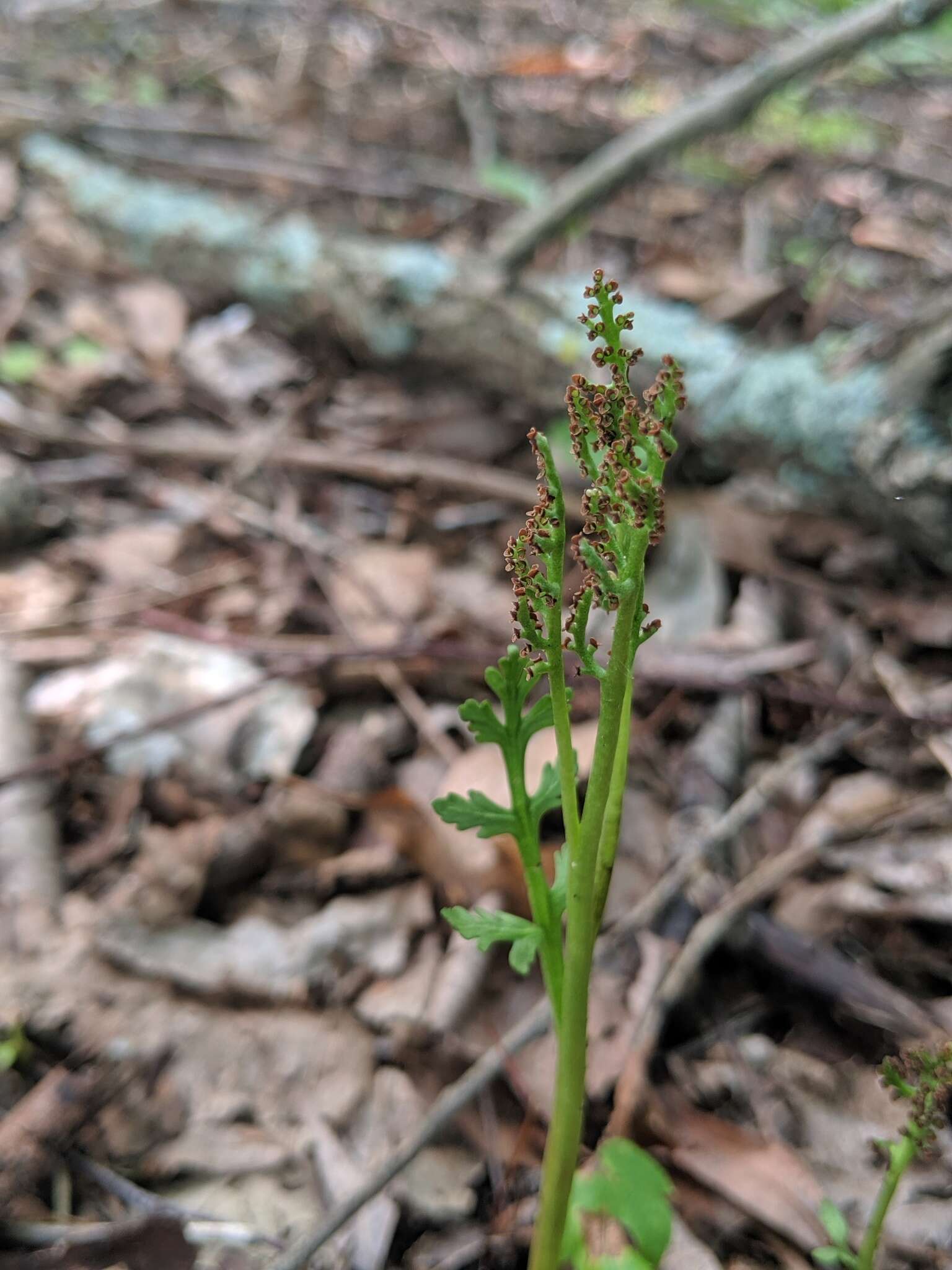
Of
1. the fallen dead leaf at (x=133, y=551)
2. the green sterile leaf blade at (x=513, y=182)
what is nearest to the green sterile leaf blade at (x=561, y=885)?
the fallen dead leaf at (x=133, y=551)

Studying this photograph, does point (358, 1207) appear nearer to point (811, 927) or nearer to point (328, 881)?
point (328, 881)

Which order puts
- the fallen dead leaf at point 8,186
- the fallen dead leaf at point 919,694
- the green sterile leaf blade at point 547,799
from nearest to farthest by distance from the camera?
the green sterile leaf blade at point 547,799
the fallen dead leaf at point 919,694
the fallen dead leaf at point 8,186

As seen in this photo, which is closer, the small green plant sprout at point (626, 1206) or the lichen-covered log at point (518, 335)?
the small green plant sprout at point (626, 1206)

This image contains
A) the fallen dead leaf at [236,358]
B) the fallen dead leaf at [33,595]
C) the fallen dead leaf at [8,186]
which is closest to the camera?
the fallen dead leaf at [33,595]

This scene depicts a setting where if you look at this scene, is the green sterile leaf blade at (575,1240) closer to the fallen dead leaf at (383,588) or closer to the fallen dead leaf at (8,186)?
Result: the fallen dead leaf at (383,588)

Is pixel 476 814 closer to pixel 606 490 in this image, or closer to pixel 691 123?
pixel 606 490

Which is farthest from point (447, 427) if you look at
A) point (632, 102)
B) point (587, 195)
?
point (632, 102)

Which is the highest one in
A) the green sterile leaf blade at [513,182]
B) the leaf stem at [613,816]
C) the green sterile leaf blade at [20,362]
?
the green sterile leaf blade at [513,182]
